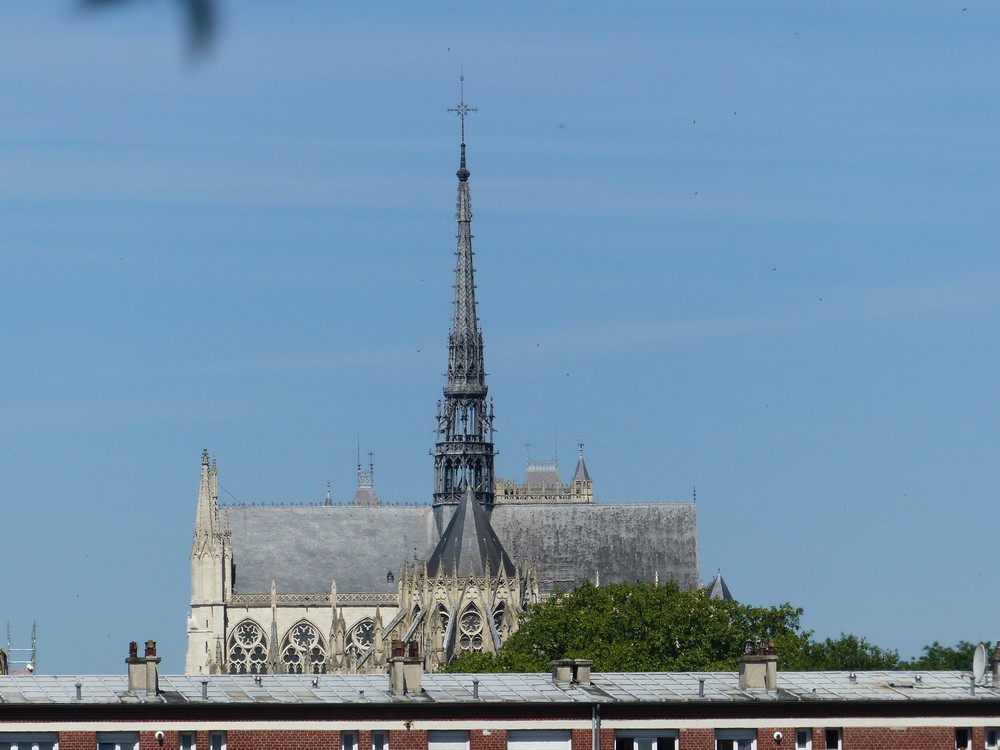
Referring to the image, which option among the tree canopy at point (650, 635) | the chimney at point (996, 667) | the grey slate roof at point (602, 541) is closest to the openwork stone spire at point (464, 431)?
the grey slate roof at point (602, 541)

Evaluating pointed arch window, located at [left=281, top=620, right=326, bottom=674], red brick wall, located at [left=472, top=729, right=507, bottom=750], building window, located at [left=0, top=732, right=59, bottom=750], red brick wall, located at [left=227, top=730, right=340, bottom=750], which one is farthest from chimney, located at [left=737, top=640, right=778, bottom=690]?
pointed arch window, located at [left=281, top=620, right=326, bottom=674]

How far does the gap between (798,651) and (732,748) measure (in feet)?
173

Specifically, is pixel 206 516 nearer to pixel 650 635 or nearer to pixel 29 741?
pixel 650 635

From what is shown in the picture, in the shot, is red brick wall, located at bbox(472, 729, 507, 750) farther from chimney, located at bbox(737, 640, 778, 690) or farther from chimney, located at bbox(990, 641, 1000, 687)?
chimney, located at bbox(990, 641, 1000, 687)

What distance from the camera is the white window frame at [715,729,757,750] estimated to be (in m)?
62.9

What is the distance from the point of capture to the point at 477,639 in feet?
513

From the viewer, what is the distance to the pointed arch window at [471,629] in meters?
156

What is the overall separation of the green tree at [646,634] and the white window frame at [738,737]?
4589 centimetres

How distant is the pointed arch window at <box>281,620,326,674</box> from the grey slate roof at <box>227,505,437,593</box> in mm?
5064

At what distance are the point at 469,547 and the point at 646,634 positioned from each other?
153 ft

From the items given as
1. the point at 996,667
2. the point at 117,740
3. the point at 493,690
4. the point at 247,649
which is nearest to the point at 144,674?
the point at 117,740

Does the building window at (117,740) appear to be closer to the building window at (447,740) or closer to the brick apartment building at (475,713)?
the brick apartment building at (475,713)

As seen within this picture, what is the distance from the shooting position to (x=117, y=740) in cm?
6028

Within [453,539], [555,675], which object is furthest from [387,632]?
[555,675]
